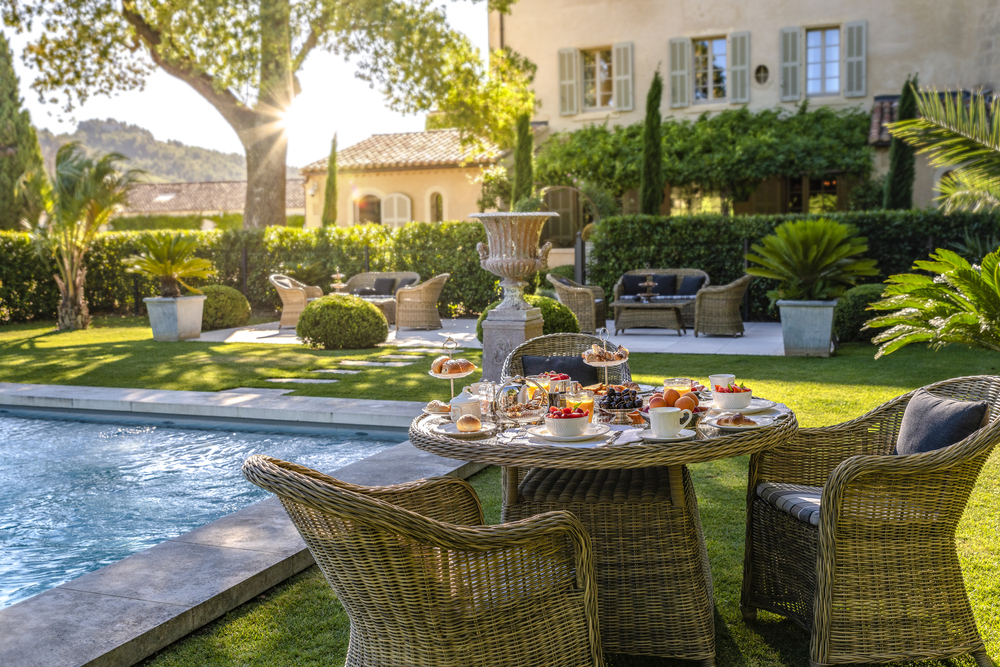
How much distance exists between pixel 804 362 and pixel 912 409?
6219 mm

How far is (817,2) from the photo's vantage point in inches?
711

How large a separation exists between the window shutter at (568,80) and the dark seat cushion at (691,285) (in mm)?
8887

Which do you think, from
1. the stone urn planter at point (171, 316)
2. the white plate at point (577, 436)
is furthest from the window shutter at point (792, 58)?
the white plate at point (577, 436)

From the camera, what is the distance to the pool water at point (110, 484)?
404cm

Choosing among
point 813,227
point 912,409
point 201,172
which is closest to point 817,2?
point 813,227

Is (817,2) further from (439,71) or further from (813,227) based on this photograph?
(813,227)

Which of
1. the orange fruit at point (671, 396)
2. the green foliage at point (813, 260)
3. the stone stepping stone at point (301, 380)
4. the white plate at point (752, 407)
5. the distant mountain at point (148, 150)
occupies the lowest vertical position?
the stone stepping stone at point (301, 380)

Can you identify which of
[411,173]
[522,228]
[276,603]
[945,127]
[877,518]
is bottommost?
[276,603]

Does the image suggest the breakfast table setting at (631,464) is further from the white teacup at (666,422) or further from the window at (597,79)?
the window at (597,79)

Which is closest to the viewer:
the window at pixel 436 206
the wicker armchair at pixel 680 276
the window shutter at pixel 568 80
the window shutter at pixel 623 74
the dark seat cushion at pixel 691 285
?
the dark seat cushion at pixel 691 285

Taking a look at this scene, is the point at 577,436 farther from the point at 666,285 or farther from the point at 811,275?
the point at 666,285

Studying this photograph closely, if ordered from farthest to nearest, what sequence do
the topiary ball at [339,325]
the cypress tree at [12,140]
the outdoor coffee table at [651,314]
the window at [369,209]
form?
1. the cypress tree at [12,140]
2. the window at [369,209]
3. the outdoor coffee table at [651,314]
4. the topiary ball at [339,325]

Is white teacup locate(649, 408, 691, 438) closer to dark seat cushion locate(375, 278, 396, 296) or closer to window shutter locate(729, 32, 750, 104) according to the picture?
dark seat cushion locate(375, 278, 396, 296)

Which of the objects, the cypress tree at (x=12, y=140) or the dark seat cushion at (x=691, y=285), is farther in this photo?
the cypress tree at (x=12, y=140)
